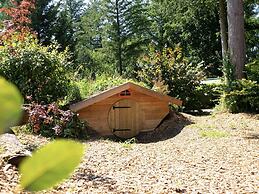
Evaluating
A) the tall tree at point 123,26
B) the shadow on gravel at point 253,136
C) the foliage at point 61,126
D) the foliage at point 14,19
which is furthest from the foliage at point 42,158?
the tall tree at point 123,26

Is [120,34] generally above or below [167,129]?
above

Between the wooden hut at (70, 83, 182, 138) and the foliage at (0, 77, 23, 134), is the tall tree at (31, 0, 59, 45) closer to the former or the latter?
the wooden hut at (70, 83, 182, 138)

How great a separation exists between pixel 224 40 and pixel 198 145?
7.67 metres

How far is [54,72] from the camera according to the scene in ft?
29.4

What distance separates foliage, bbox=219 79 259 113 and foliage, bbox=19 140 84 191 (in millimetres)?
10993

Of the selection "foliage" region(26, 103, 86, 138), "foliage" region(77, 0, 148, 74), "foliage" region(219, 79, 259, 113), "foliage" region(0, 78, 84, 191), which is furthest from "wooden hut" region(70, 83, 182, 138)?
"foliage" region(77, 0, 148, 74)

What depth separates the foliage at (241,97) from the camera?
1093 cm

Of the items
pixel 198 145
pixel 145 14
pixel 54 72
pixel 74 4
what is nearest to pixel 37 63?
pixel 54 72

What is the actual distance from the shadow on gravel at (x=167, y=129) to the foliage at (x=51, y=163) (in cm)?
848

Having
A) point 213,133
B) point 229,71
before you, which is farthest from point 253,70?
point 213,133

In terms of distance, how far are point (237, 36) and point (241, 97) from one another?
1.89m

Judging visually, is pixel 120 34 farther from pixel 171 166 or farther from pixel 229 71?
pixel 171 166

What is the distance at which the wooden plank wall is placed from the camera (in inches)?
365

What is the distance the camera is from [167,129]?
9.55m
